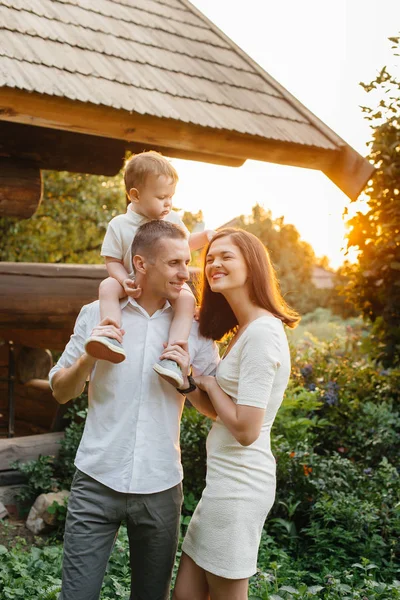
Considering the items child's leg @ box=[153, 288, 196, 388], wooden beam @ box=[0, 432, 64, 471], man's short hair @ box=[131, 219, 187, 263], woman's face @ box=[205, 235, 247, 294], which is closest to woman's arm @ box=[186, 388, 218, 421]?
child's leg @ box=[153, 288, 196, 388]

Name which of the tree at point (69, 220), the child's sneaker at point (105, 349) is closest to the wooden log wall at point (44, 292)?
the child's sneaker at point (105, 349)

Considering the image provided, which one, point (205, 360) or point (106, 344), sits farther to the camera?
point (205, 360)

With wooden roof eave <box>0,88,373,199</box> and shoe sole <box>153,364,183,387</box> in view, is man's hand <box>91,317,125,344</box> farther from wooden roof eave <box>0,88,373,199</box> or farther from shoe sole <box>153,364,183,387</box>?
wooden roof eave <box>0,88,373,199</box>

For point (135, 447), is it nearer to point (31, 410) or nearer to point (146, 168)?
point (146, 168)

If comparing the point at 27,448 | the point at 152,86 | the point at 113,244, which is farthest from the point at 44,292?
the point at 113,244

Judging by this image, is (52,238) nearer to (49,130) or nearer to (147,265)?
(49,130)

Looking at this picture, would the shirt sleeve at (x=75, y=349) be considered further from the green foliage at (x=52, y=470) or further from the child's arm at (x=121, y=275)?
the green foliage at (x=52, y=470)

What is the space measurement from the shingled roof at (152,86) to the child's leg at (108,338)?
196 cm

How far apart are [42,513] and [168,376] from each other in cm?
271

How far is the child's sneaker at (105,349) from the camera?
6.57 ft

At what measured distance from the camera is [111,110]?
416 centimetres

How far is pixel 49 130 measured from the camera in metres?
5.08

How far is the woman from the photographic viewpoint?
6.81 ft

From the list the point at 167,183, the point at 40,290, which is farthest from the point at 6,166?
the point at 167,183
